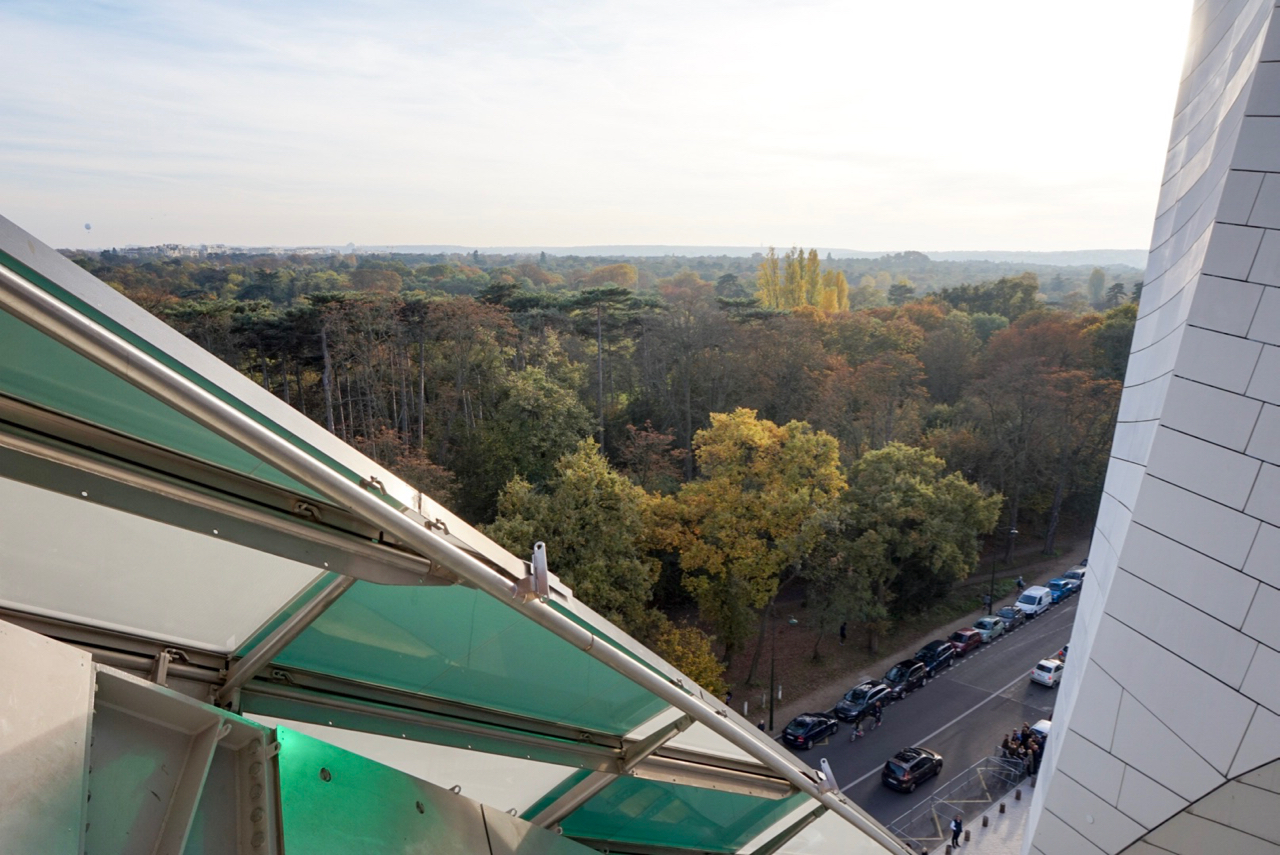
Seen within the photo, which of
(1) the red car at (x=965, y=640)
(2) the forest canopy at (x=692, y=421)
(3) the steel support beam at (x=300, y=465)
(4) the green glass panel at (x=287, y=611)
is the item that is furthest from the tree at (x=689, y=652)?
(4) the green glass panel at (x=287, y=611)

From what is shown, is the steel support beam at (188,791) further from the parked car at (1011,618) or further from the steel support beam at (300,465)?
the parked car at (1011,618)

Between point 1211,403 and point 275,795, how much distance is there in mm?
6524

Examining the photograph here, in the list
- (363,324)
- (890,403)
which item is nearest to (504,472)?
(363,324)

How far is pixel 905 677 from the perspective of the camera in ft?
71.9

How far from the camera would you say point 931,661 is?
901 inches

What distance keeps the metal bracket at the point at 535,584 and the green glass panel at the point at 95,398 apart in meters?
0.61

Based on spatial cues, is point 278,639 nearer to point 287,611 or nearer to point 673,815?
point 287,611

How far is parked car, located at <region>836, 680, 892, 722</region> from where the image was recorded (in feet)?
65.6

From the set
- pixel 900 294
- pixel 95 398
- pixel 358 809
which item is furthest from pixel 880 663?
pixel 900 294

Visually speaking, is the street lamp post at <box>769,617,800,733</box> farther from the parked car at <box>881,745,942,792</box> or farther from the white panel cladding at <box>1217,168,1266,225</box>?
the white panel cladding at <box>1217,168,1266,225</box>

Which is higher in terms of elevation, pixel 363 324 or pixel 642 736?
pixel 642 736

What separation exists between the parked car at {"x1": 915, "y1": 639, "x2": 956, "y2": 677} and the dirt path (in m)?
0.64

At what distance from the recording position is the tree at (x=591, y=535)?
1745 centimetres

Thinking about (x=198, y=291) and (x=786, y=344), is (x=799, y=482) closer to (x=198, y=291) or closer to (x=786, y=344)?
(x=786, y=344)
